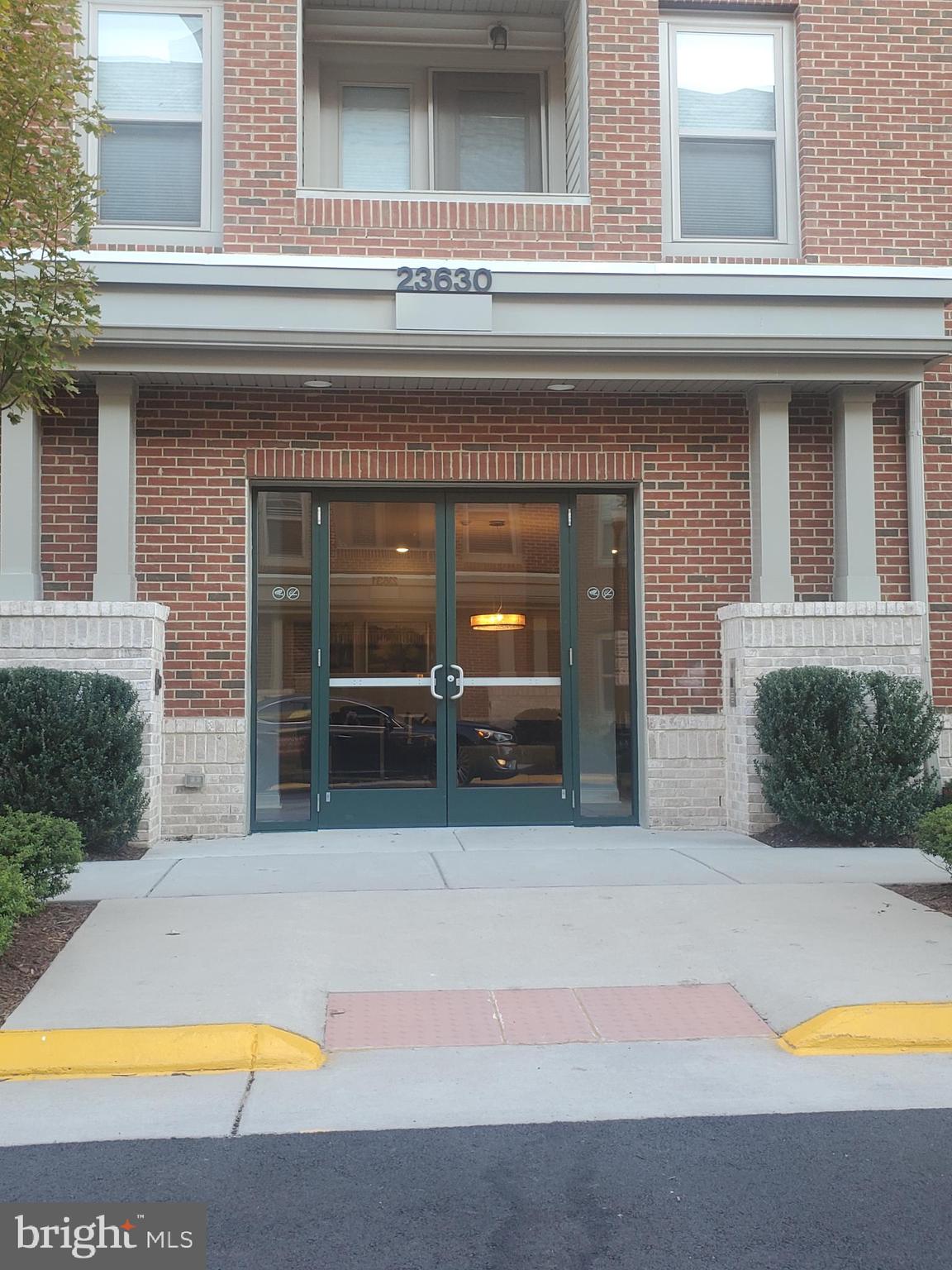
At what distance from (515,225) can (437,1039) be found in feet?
22.8

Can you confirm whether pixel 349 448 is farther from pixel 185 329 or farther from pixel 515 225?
pixel 515 225

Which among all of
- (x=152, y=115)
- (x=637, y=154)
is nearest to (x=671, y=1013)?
(x=637, y=154)

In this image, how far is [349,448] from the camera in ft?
31.6

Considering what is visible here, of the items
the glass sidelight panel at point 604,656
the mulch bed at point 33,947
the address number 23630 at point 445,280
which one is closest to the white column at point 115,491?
the address number 23630 at point 445,280

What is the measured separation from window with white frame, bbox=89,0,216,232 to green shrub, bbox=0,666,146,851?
393 cm

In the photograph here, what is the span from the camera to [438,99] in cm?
1059

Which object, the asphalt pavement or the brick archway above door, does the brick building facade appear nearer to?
the brick archway above door

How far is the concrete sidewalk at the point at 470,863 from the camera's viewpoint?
7629mm

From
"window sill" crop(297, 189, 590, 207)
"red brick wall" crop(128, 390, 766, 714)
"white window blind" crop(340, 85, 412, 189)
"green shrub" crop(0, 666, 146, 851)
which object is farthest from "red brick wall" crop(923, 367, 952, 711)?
"green shrub" crop(0, 666, 146, 851)

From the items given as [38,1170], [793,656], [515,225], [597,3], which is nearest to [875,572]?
[793,656]

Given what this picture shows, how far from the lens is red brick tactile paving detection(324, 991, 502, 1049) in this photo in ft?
16.5

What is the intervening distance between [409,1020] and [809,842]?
4.76m

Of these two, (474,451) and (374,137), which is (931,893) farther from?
(374,137)

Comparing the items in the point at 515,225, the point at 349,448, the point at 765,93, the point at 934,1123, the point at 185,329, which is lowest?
the point at 934,1123
